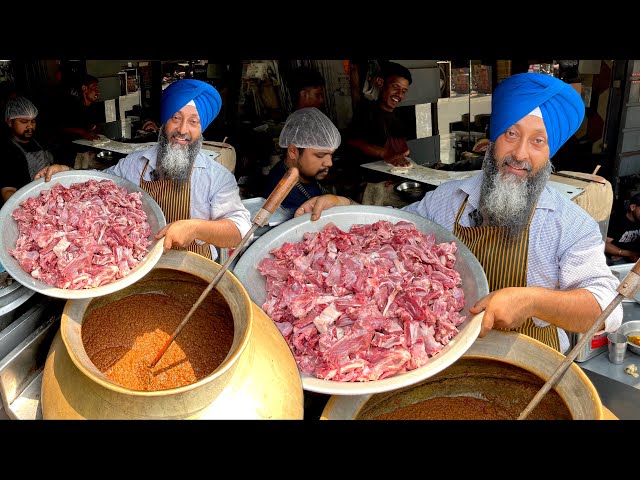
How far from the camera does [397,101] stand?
2.92 metres

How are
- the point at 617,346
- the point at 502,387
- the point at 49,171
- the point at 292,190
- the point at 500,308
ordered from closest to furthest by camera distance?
the point at 500,308 < the point at 502,387 < the point at 49,171 < the point at 292,190 < the point at 617,346

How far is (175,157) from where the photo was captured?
2.20 metres

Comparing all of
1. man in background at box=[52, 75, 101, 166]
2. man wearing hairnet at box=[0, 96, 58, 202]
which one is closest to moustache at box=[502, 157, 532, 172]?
man in background at box=[52, 75, 101, 166]

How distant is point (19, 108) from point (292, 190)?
111 centimetres

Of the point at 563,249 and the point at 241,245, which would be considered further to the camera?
the point at 563,249

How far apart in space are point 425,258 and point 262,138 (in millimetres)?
1091

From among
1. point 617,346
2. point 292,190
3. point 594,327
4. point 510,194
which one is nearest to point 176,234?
point 292,190

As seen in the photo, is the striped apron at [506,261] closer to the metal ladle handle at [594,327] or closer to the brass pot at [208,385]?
the metal ladle handle at [594,327]

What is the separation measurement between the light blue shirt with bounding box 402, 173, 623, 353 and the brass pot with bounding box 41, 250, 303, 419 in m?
0.96

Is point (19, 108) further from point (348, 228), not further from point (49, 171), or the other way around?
point (348, 228)

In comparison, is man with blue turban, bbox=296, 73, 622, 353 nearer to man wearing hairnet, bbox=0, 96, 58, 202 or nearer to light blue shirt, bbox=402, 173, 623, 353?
light blue shirt, bbox=402, 173, 623, 353

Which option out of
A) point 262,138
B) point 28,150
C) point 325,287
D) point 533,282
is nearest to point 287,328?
point 325,287

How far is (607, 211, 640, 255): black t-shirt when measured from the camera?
287 cm

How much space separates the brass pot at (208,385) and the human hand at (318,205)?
45 cm
